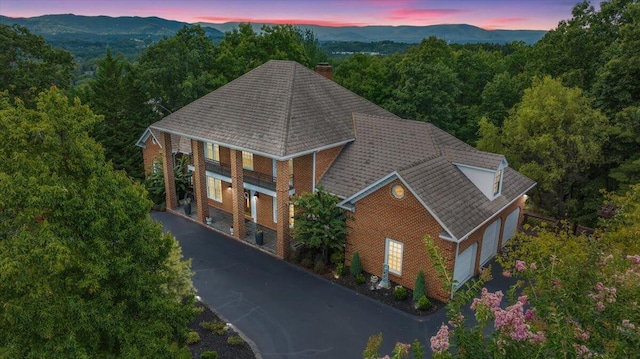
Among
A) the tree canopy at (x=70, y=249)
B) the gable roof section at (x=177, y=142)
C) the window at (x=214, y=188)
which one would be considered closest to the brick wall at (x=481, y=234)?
the tree canopy at (x=70, y=249)

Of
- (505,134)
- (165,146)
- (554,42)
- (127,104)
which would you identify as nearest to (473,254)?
(505,134)

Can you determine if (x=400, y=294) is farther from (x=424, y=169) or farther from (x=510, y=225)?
(x=510, y=225)

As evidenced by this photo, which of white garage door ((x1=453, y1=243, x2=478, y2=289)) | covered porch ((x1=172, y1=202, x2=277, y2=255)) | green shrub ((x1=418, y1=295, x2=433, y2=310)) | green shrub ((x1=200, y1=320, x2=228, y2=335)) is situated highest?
white garage door ((x1=453, y1=243, x2=478, y2=289))

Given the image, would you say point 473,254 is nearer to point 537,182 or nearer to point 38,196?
point 537,182

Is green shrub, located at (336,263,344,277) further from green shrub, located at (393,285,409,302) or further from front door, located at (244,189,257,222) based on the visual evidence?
front door, located at (244,189,257,222)

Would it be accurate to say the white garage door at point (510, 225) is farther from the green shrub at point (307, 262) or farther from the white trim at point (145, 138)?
the white trim at point (145, 138)

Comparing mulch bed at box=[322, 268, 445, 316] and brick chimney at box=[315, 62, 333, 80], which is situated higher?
brick chimney at box=[315, 62, 333, 80]

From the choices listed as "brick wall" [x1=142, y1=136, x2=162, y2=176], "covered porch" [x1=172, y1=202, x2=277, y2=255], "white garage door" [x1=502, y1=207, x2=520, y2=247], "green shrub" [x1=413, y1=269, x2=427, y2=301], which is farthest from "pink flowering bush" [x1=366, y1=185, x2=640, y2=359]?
"brick wall" [x1=142, y1=136, x2=162, y2=176]
